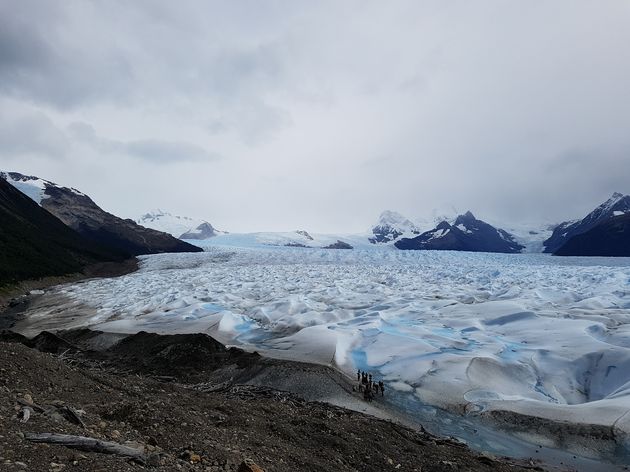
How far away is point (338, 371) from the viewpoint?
539 inches

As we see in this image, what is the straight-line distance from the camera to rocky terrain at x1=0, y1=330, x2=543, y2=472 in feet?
16.3

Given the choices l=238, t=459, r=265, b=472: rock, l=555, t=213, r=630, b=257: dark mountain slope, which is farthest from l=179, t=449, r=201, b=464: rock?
l=555, t=213, r=630, b=257: dark mountain slope

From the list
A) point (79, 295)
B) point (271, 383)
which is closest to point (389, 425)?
point (271, 383)

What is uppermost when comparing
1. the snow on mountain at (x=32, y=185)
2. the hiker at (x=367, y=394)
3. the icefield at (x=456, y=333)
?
the snow on mountain at (x=32, y=185)

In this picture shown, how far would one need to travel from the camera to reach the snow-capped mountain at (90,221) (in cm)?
9331

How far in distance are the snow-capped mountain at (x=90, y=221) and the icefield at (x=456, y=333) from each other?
64.8m

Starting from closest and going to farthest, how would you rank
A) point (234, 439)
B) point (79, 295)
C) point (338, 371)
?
point (234, 439) → point (338, 371) → point (79, 295)

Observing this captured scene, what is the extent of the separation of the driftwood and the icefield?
811 centimetres

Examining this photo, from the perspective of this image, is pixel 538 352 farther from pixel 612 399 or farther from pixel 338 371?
pixel 338 371

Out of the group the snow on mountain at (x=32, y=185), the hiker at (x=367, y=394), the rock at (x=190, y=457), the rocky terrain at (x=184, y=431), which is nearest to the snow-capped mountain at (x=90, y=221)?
the snow on mountain at (x=32, y=185)

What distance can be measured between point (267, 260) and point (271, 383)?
52.1 m

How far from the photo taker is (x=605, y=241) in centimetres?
15500

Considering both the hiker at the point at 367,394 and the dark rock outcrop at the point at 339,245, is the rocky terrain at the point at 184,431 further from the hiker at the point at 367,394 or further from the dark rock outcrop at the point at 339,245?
the dark rock outcrop at the point at 339,245

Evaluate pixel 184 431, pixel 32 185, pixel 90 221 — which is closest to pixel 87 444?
pixel 184 431
